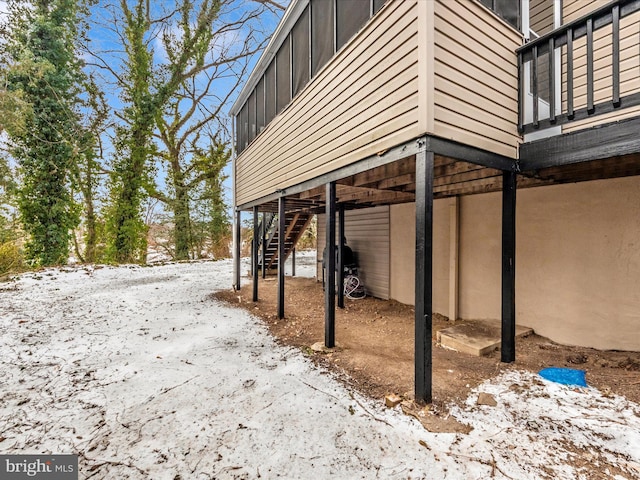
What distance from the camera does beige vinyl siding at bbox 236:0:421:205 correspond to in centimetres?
253

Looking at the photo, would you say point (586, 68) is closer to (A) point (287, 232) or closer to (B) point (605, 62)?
(B) point (605, 62)

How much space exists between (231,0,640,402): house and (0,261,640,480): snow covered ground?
0.55 metres

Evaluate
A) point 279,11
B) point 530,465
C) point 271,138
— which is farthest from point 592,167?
point 279,11

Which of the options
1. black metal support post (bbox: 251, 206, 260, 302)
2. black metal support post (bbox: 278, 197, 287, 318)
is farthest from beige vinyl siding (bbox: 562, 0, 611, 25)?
black metal support post (bbox: 251, 206, 260, 302)

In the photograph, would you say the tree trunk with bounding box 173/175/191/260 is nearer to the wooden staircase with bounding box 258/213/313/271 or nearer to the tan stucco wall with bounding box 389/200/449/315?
the wooden staircase with bounding box 258/213/313/271

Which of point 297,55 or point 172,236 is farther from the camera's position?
point 172,236

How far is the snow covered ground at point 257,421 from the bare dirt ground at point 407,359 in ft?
0.65

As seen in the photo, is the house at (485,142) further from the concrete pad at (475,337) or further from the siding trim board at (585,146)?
the concrete pad at (475,337)

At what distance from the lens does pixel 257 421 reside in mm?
2271

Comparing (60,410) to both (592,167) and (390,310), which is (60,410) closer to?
(390,310)

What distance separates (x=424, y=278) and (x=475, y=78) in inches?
73.0

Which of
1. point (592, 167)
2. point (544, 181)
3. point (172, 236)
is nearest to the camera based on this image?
point (592, 167)

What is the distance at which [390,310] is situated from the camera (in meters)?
5.82

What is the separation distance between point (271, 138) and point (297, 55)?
151 cm
